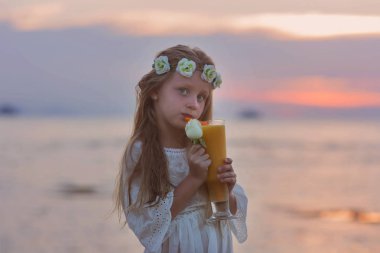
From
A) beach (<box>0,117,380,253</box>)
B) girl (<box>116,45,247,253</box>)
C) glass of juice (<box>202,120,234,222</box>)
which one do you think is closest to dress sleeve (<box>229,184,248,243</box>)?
girl (<box>116,45,247,253</box>)

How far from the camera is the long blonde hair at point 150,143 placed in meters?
3.57

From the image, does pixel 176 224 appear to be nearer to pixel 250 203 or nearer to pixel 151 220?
pixel 151 220

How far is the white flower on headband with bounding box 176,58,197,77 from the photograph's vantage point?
3600 mm

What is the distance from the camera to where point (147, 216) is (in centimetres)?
360

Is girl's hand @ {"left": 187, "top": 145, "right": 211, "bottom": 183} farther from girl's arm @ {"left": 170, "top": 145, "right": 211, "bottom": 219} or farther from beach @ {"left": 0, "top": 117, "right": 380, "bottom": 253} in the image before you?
beach @ {"left": 0, "top": 117, "right": 380, "bottom": 253}

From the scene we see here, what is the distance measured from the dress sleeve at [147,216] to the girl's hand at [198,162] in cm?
16

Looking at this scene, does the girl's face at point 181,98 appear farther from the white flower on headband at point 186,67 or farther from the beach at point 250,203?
the beach at point 250,203

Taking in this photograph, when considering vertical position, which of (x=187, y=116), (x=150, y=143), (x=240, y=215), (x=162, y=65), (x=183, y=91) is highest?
(x=162, y=65)

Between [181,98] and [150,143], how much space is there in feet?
0.76

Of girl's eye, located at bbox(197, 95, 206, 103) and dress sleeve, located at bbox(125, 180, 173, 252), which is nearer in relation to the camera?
dress sleeve, located at bbox(125, 180, 173, 252)

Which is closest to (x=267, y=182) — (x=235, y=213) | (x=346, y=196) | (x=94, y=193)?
(x=346, y=196)

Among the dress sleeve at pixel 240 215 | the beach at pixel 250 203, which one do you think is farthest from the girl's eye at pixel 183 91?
the beach at pixel 250 203

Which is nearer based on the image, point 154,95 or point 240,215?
point 154,95

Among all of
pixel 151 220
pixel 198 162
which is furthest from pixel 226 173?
pixel 151 220
